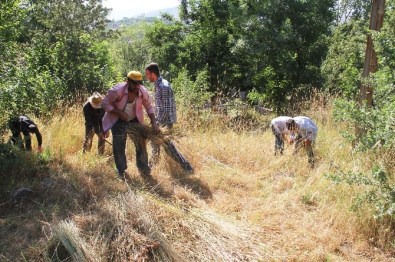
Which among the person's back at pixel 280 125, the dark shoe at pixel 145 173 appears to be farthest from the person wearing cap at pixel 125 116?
the person's back at pixel 280 125

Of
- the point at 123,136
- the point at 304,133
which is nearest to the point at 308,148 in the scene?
the point at 304,133

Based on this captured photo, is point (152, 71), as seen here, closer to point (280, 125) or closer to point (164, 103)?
point (164, 103)

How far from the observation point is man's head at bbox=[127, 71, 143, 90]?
13.6 ft

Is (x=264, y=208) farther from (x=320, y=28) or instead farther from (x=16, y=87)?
(x=320, y=28)

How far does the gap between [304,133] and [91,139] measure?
300 cm

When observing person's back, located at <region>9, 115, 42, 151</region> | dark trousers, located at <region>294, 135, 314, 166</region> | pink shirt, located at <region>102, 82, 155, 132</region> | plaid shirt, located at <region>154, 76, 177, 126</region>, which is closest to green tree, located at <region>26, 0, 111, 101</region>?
person's back, located at <region>9, 115, 42, 151</region>

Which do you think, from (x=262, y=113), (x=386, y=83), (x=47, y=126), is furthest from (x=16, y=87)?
(x=262, y=113)

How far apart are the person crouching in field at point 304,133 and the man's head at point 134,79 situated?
2152mm

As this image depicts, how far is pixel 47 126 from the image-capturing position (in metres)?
5.82

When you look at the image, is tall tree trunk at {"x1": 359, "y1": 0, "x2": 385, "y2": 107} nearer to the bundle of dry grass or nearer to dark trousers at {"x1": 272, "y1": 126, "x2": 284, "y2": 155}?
dark trousers at {"x1": 272, "y1": 126, "x2": 284, "y2": 155}

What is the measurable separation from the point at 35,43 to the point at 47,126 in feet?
15.2

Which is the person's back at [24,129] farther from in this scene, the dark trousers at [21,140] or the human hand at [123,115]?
the human hand at [123,115]

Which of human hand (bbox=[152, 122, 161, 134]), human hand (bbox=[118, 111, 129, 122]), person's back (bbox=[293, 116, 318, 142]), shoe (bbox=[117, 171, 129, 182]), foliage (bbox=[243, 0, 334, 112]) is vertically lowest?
shoe (bbox=[117, 171, 129, 182])

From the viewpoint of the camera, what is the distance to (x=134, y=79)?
415 centimetres
